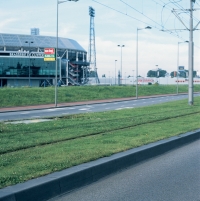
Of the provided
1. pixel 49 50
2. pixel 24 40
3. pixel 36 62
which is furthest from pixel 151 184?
pixel 24 40

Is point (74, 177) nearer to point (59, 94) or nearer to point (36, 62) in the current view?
point (59, 94)

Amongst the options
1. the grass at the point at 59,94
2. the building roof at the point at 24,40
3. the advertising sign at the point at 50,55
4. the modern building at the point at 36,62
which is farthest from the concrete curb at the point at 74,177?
the building roof at the point at 24,40

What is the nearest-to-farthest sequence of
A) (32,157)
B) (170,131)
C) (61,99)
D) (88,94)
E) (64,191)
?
(64,191), (32,157), (170,131), (61,99), (88,94)

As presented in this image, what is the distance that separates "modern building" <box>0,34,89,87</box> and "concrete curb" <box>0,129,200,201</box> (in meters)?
68.3

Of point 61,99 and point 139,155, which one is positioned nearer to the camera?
point 139,155

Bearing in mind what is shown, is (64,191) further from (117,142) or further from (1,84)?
(1,84)

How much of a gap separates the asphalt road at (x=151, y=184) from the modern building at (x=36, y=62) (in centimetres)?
6900

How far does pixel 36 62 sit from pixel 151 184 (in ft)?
264

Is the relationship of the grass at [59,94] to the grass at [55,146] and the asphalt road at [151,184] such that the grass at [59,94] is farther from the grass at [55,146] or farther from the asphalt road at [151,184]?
the asphalt road at [151,184]

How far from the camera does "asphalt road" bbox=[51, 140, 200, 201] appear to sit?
7.05 m

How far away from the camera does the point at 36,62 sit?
86625 millimetres

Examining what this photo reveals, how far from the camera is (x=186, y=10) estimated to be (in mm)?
34125

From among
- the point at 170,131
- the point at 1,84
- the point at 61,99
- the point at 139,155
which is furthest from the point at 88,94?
the point at 139,155

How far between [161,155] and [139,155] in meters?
1.35
